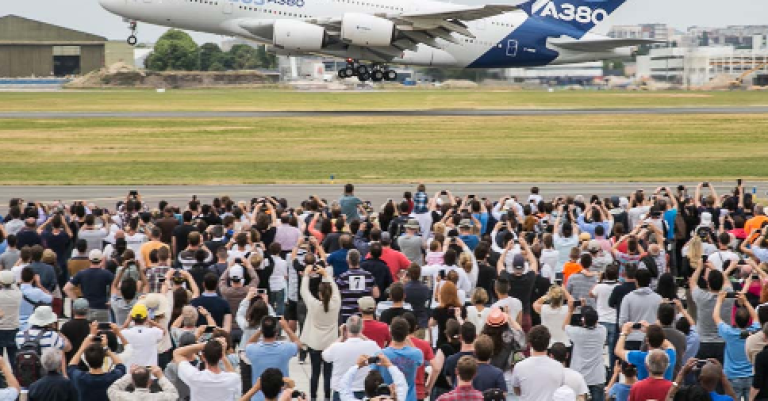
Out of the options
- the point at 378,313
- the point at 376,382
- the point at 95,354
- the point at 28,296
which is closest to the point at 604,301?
the point at 378,313

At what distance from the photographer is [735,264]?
1441cm

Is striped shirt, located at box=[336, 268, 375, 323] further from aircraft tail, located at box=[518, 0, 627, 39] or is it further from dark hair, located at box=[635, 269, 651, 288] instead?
aircraft tail, located at box=[518, 0, 627, 39]

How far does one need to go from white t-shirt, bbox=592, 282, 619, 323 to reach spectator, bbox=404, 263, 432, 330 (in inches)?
88.2

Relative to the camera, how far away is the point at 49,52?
160625 mm

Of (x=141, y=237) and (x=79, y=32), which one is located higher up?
(x=79, y=32)

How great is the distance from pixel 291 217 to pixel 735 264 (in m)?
7.14

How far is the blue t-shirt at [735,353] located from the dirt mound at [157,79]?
344 feet

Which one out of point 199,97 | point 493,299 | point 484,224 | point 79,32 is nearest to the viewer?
point 493,299

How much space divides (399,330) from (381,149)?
36393 mm

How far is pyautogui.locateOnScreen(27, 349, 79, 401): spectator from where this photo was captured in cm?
958

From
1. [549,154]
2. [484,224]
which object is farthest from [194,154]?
[484,224]

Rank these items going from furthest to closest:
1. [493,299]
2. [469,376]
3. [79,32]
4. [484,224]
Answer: [79,32] → [484,224] → [493,299] → [469,376]

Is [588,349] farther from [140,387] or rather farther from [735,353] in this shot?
[140,387]

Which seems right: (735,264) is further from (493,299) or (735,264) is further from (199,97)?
(199,97)
